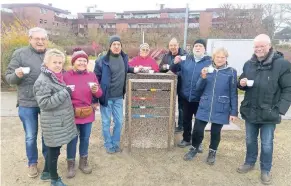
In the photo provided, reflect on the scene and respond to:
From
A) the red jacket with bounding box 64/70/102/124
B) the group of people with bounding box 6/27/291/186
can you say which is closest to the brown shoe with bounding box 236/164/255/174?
the group of people with bounding box 6/27/291/186

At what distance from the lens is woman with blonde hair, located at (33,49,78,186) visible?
273 centimetres

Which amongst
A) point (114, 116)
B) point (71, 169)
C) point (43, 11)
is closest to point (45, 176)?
point (71, 169)

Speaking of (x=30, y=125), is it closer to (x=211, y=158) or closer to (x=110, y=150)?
(x=110, y=150)

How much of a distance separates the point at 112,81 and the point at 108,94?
0.66ft

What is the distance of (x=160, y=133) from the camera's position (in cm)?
435

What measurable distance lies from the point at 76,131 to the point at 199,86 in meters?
1.76

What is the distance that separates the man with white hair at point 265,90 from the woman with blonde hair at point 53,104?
7.12 ft

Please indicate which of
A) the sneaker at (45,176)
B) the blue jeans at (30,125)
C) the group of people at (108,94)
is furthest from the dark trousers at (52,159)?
the blue jeans at (30,125)

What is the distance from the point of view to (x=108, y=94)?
12.6ft

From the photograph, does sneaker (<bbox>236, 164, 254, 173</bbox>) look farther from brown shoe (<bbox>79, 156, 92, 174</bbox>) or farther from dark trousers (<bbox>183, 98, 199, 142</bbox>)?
brown shoe (<bbox>79, 156, 92, 174</bbox>)

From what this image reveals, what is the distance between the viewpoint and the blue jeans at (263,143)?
3314 mm

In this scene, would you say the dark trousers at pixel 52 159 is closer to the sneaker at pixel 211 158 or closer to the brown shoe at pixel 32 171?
the brown shoe at pixel 32 171

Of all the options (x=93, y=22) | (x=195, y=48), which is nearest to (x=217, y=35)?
(x=195, y=48)

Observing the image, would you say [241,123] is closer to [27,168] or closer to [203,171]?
[203,171]
